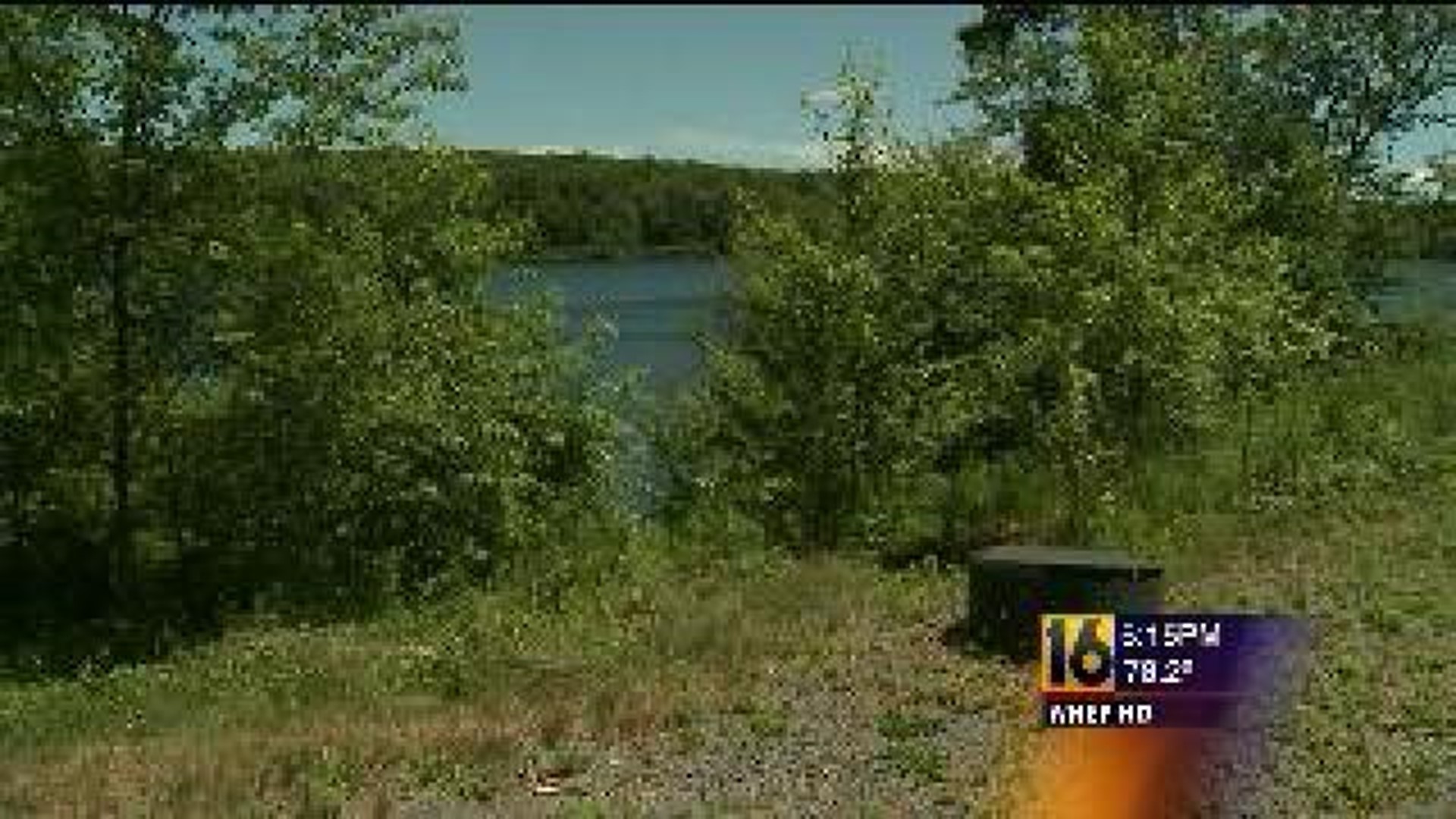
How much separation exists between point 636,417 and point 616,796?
1291 cm

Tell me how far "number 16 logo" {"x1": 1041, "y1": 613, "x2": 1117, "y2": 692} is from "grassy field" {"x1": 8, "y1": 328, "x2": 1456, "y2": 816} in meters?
2.27

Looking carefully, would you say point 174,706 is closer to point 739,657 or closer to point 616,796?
point 739,657

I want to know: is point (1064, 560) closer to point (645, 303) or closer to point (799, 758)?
point (799, 758)

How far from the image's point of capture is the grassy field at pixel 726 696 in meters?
8.58

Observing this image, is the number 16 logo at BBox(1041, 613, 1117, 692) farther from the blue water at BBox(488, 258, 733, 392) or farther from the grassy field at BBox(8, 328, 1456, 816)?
the blue water at BBox(488, 258, 733, 392)

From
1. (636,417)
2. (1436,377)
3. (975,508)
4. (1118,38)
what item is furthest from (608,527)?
(1436,377)

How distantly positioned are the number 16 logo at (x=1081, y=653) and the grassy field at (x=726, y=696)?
7.45 ft

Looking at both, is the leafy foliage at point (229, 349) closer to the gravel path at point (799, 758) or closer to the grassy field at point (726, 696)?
the grassy field at point (726, 696)

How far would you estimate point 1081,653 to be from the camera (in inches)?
229

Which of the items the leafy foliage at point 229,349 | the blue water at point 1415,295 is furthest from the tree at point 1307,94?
the leafy foliage at point 229,349

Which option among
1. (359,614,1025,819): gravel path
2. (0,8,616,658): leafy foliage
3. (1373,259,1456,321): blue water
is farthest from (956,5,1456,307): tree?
(359,614,1025,819): gravel path

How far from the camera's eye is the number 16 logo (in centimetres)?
578

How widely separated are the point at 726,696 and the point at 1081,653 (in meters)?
4.51

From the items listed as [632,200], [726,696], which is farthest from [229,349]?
[632,200]
